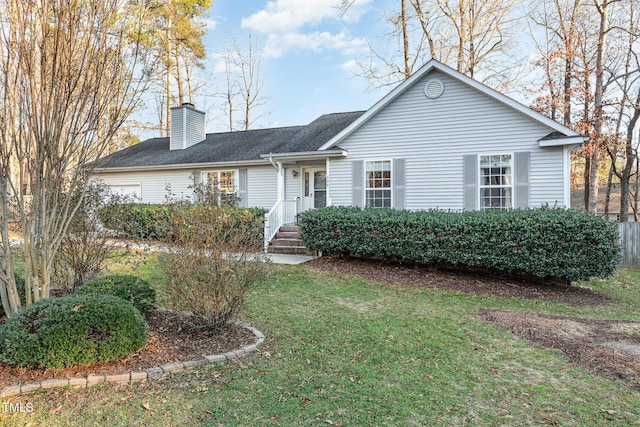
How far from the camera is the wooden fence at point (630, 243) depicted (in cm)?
1168

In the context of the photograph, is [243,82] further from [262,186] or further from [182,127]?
[262,186]

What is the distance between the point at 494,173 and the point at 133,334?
31.2 ft

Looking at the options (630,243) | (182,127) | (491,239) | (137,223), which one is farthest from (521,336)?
(182,127)

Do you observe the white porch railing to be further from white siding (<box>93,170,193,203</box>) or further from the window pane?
white siding (<box>93,170,193,203</box>)

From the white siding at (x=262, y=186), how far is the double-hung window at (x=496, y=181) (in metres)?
6.96

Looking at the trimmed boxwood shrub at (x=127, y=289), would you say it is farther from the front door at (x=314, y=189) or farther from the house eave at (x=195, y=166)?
the house eave at (x=195, y=166)

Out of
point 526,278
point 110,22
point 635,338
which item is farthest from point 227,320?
point 526,278

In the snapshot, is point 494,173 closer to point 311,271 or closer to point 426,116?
point 426,116

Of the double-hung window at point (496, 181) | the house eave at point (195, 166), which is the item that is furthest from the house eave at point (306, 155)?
the double-hung window at point (496, 181)

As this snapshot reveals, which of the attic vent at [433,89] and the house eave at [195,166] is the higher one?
the attic vent at [433,89]

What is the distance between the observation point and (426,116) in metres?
10.8

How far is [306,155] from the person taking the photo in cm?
1177

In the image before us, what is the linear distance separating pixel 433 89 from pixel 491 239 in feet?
16.5

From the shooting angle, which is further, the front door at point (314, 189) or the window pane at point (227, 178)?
the window pane at point (227, 178)
